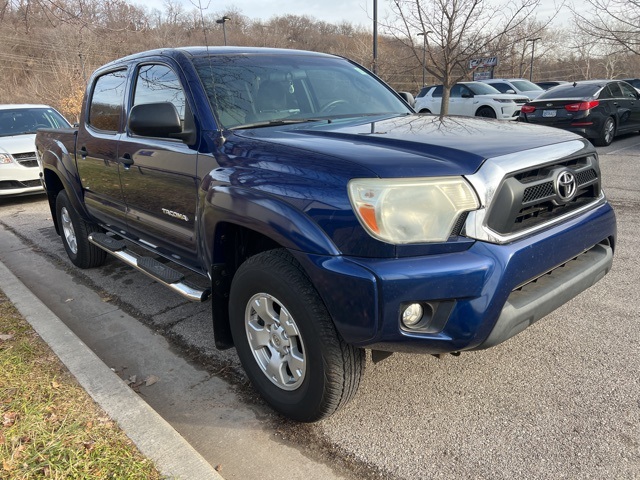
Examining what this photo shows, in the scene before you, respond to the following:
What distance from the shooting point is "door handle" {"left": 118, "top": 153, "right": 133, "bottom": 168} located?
12.0 ft

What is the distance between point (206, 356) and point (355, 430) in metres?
1.27

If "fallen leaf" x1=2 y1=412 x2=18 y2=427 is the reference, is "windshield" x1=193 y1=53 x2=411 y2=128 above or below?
above

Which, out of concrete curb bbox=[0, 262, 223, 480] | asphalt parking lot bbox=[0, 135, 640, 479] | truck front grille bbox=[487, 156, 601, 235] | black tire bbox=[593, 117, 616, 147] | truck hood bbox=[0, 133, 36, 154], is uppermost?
truck front grille bbox=[487, 156, 601, 235]

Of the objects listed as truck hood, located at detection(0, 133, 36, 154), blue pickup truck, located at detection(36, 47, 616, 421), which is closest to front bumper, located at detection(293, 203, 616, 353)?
blue pickup truck, located at detection(36, 47, 616, 421)

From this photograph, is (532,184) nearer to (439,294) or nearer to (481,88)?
(439,294)

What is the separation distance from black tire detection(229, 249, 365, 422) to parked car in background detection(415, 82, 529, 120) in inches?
550

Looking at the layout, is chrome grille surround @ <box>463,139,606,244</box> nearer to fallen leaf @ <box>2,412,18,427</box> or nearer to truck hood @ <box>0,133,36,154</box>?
fallen leaf @ <box>2,412,18,427</box>

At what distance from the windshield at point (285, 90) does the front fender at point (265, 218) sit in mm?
534

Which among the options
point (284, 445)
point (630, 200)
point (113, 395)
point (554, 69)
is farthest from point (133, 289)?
point (554, 69)

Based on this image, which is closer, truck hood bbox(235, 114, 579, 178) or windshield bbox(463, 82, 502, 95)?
truck hood bbox(235, 114, 579, 178)

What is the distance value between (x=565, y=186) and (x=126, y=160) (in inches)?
115

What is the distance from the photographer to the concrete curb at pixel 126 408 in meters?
2.17

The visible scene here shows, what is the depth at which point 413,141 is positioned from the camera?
235cm

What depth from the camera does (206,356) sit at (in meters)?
3.36
